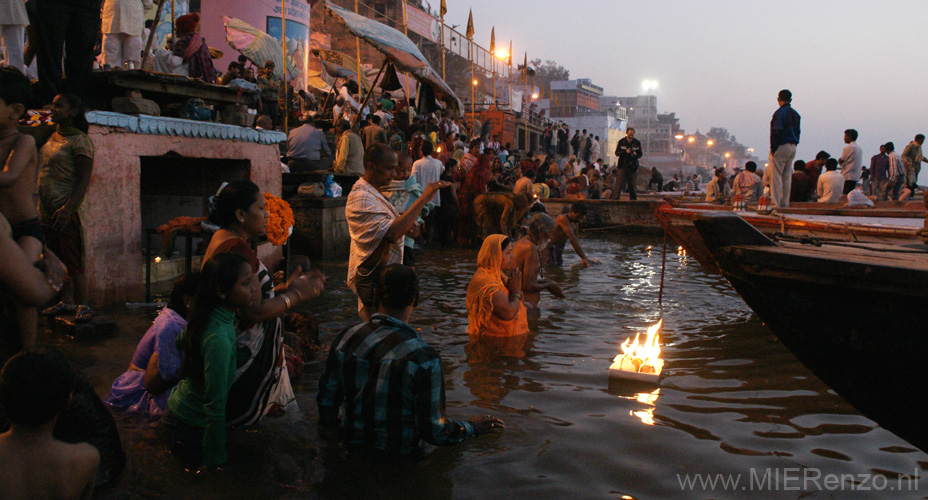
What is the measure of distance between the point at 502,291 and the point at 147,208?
6.41m

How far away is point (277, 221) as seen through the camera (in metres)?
5.15

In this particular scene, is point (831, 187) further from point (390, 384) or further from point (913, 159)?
point (390, 384)

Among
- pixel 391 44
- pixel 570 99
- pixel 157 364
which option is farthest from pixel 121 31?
pixel 570 99

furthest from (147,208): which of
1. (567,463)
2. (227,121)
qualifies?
(567,463)

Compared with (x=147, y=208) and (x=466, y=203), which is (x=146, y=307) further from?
(x=466, y=203)

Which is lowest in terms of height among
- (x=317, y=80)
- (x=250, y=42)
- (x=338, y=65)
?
(x=250, y=42)

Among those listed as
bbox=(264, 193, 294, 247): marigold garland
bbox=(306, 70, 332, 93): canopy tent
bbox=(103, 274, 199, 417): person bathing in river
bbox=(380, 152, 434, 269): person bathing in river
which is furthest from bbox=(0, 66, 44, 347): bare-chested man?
bbox=(306, 70, 332, 93): canopy tent

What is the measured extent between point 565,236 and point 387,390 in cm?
765

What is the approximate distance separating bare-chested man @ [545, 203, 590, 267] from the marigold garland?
4889mm

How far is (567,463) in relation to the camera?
344 centimetres

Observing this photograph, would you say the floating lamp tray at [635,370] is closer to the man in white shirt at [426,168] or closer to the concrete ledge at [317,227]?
the concrete ledge at [317,227]

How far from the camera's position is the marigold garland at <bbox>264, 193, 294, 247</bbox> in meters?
5.11

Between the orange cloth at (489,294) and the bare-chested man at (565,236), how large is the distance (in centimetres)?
388

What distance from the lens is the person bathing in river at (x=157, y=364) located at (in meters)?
3.32
